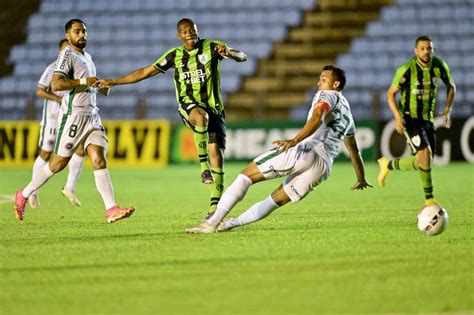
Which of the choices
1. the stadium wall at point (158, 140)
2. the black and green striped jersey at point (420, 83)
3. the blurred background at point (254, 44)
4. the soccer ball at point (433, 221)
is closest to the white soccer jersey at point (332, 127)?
the soccer ball at point (433, 221)

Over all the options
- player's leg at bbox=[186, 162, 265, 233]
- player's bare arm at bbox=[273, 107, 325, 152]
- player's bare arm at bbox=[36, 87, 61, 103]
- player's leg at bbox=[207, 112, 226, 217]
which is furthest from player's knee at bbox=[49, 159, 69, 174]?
player's bare arm at bbox=[273, 107, 325, 152]

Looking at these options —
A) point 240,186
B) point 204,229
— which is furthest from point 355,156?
point 204,229

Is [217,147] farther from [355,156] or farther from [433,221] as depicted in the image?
[433,221]

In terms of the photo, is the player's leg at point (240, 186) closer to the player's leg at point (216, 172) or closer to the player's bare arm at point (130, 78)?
the player's leg at point (216, 172)

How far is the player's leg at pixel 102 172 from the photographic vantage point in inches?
357

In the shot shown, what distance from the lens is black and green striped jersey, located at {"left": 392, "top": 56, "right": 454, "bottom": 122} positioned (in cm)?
991

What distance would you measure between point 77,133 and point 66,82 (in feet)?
1.80

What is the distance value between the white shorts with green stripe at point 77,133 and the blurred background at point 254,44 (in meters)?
14.9

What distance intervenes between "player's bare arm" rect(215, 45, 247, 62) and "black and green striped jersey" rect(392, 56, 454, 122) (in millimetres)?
1595

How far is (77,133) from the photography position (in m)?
9.49

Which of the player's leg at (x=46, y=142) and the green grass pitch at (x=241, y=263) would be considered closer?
the green grass pitch at (x=241, y=263)

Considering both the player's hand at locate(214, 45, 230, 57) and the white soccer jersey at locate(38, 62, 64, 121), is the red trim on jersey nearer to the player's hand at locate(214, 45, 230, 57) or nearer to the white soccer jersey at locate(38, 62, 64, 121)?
the player's hand at locate(214, 45, 230, 57)

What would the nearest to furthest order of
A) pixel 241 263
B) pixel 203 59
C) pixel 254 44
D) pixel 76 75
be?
pixel 241 263, pixel 76 75, pixel 203 59, pixel 254 44

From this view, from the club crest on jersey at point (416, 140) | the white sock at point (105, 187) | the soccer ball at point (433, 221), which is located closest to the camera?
the soccer ball at point (433, 221)
